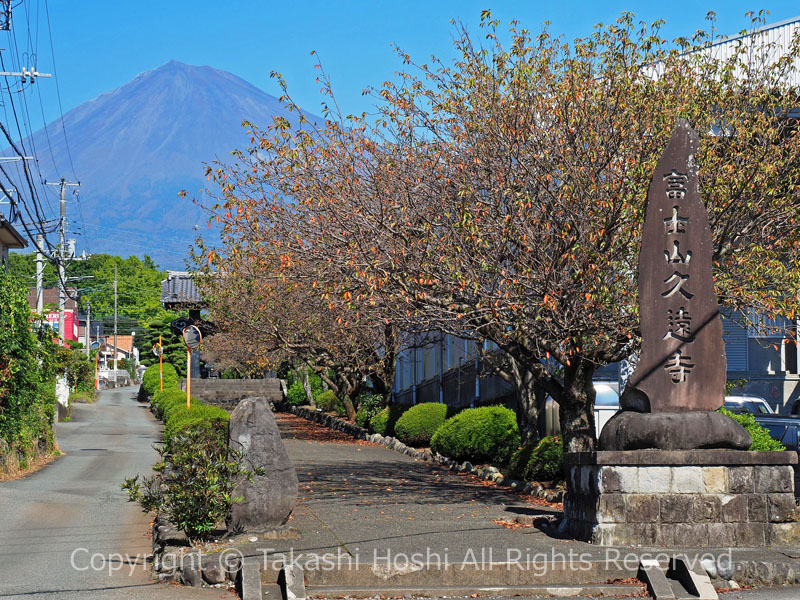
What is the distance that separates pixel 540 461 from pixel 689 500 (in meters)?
6.71

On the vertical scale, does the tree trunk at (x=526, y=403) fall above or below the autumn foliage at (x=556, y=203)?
below

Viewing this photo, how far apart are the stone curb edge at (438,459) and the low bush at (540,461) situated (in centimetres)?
23

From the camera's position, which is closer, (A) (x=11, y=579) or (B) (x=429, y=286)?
(A) (x=11, y=579)

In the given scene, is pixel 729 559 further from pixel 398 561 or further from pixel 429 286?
pixel 429 286

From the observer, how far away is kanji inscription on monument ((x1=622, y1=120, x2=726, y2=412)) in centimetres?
1205

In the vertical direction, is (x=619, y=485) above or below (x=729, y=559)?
above

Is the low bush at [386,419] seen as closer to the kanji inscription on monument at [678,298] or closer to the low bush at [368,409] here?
the low bush at [368,409]

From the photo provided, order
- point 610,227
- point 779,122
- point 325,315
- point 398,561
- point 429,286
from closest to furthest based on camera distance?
point 398,561 → point 610,227 → point 429,286 → point 779,122 → point 325,315

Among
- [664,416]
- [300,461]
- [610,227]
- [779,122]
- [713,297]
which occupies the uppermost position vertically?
[779,122]

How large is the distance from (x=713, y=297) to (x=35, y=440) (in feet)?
59.9

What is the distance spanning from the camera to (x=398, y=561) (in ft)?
33.7

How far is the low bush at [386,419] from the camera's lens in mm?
30141

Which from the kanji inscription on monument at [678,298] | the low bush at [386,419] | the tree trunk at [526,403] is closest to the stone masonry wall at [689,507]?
the kanji inscription on monument at [678,298]

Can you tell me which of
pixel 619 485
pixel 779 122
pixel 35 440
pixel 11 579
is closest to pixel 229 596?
pixel 11 579
